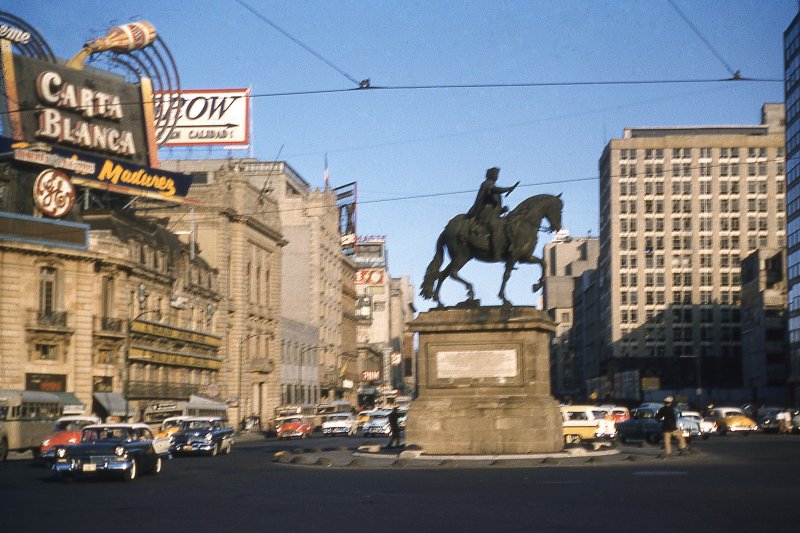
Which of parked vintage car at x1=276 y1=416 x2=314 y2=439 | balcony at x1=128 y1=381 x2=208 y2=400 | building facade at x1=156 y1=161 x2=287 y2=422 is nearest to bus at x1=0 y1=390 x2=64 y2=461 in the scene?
balcony at x1=128 y1=381 x2=208 y2=400

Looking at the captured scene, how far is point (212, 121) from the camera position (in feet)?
313

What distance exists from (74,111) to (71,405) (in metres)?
25.2

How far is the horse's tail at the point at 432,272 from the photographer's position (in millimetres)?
31188

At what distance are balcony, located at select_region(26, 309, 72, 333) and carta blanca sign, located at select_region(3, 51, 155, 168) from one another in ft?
39.5

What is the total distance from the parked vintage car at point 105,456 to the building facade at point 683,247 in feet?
423

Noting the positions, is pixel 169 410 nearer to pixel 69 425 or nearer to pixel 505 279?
pixel 69 425

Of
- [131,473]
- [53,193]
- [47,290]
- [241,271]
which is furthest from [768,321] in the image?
[131,473]

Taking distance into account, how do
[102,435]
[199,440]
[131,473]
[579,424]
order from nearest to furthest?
1. [131,473]
2. [102,435]
3. [199,440]
4. [579,424]

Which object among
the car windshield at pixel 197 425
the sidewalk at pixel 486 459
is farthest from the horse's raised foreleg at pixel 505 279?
the car windshield at pixel 197 425

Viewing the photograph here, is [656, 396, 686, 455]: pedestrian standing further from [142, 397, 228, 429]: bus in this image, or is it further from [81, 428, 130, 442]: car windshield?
[142, 397, 228, 429]: bus

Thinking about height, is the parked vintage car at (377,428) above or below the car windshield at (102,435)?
below

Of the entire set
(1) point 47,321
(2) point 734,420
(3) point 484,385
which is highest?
(1) point 47,321

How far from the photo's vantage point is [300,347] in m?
116

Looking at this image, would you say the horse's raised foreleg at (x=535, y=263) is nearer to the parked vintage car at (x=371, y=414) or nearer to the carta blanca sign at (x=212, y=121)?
the parked vintage car at (x=371, y=414)
